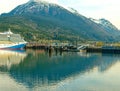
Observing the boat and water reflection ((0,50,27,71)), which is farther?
the boat

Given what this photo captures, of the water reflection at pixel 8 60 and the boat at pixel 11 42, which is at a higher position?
the boat at pixel 11 42

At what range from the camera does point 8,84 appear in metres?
41.4

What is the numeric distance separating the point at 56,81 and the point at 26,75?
6.60 metres

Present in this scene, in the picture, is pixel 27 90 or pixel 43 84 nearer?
pixel 27 90

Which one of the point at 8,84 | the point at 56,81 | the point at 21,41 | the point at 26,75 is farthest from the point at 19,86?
the point at 21,41

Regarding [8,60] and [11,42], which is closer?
[8,60]

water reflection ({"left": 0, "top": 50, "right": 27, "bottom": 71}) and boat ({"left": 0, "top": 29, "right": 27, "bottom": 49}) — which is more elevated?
boat ({"left": 0, "top": 29, "right": 27, "bottom": 49})

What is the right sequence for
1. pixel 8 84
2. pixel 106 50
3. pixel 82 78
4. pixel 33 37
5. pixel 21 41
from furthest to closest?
1. pixel 33 37
2. pixel 21 41
3. pixel 106 50
4. pixel 82 78
5. pixel 8 84

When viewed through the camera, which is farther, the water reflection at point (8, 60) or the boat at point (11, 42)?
the boat at point (11, 42)

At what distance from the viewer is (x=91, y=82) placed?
1815 inches

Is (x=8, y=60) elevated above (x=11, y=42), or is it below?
below

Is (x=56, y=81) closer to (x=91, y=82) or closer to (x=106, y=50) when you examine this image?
(x=91, y=82)

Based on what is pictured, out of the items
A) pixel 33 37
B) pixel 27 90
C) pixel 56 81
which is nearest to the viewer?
pixel 27 90

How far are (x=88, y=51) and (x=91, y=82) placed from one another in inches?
3007
